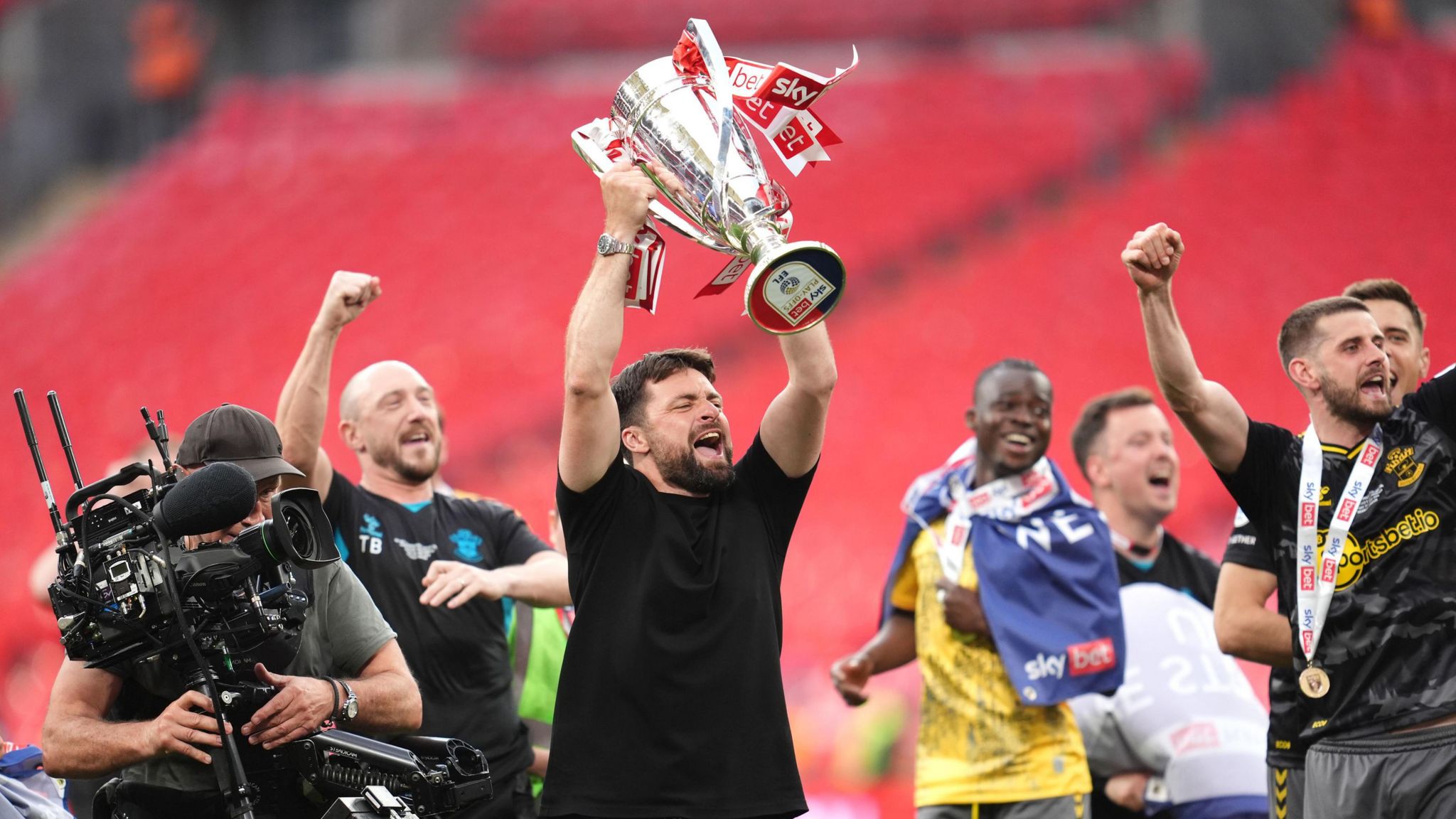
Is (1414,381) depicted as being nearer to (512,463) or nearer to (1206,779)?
(1206,779)

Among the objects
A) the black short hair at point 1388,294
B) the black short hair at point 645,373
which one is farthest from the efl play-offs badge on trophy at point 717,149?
the black short hair at point 1388,294

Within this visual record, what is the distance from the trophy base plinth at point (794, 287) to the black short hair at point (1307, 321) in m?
1.54

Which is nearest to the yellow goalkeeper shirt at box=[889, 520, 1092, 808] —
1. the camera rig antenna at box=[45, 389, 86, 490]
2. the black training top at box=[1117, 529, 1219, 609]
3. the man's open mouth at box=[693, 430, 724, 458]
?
the black training top at box=[1117, 529, 1219, 609]

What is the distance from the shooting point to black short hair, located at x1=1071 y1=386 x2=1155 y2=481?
5500 mm

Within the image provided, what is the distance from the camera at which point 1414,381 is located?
14.1 feet

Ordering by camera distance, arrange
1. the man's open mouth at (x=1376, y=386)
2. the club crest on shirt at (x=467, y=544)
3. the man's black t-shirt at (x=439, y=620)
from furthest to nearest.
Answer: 1. the club crest on shirt at (x=467, y=544)
2. the man's black t-shirt at (x=439, y=620)
3. the man's open mouth at (x=1376, y=386)

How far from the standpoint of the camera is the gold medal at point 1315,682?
3707 millimetres

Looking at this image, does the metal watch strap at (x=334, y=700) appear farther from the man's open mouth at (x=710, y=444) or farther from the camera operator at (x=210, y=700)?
the man's open mouth at (x=710, y=444)

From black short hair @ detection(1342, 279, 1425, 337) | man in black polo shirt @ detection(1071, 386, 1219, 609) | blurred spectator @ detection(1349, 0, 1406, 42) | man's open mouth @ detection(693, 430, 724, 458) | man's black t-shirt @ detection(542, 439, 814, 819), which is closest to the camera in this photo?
man's black t-shirt @ detection(542, 439, 814, 819)

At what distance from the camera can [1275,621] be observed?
4.05m

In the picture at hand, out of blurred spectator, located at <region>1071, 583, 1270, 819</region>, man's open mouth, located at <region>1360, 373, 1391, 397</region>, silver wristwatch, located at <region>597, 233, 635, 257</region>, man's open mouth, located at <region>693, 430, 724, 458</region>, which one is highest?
silver wristwatch, located at <region>597, 233, 635, 257</region>

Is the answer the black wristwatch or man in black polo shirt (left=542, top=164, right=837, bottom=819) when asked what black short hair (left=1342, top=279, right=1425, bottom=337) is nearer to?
man in black polo shirt (left=542, top=164, right=837, bottom=819)

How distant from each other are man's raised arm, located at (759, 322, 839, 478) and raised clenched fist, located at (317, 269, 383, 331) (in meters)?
1.30

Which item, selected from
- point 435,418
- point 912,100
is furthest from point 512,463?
point 435,418
